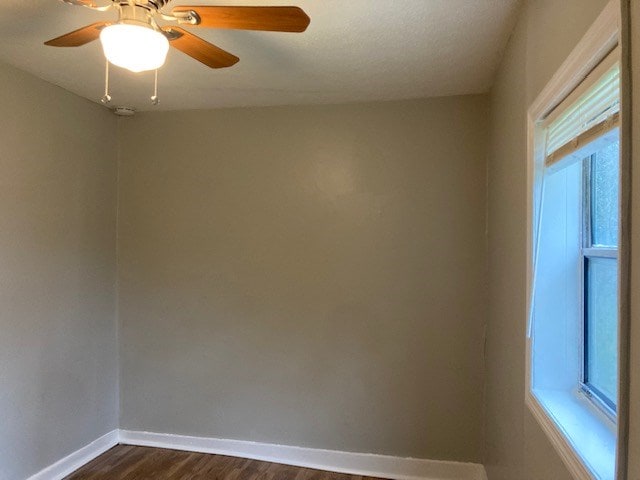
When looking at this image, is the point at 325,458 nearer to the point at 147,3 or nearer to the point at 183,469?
the point at 183,469

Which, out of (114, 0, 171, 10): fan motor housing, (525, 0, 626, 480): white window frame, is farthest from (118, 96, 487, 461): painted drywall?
(114, 0, 171, 10): fan motor housing

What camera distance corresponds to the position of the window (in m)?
1.21

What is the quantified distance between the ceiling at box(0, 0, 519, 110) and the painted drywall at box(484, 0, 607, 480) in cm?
19

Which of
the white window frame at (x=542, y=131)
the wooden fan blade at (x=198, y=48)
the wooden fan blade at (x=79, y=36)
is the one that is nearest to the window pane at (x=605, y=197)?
the white window frame at (x=542, y=131)

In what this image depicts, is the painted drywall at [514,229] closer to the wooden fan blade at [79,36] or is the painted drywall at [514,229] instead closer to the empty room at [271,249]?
the empty room at [271,249]

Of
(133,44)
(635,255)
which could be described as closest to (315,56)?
(133,44)

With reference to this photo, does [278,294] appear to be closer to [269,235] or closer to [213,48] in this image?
[269,235]

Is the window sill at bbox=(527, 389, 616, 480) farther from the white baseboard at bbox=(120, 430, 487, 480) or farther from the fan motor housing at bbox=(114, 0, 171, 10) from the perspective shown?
the fan motor housing at bbox=(114, 0, 171, 10)

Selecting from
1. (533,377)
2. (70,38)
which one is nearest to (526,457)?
(533,377)

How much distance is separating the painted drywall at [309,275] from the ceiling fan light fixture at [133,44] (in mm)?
1661

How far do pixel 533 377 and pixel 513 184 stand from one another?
806 millimetres

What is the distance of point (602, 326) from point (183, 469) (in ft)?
8.55

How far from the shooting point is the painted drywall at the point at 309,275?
279cm

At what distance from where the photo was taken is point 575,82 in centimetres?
115
